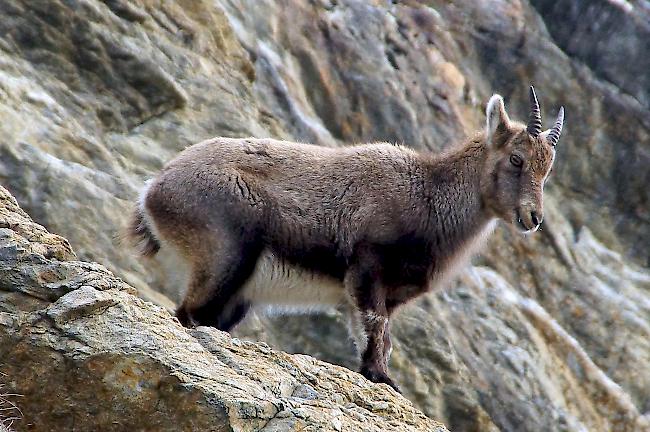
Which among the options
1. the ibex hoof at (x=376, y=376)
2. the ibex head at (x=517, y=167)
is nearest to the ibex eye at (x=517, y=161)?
the ibex head at (x=517, y=167)

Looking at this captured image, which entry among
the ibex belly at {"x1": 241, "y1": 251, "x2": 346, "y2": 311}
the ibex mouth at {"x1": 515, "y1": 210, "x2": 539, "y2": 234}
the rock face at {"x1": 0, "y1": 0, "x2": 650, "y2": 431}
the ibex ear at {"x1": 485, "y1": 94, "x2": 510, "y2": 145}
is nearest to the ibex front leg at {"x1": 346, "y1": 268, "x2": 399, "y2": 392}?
the ibex belly at {"x1": 241, "y1": 251, "x2": 346, "y2": 311}

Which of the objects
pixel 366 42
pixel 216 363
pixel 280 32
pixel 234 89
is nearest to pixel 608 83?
pixel 366 42

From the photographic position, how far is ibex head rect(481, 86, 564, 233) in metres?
9.19

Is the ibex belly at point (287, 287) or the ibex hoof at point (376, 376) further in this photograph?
the ibex belly at point (287, 287)

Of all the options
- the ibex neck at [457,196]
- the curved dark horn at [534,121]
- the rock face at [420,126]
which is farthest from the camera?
the rock face at [420,126]

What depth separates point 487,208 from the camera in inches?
374

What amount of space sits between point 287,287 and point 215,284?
752 millimetres

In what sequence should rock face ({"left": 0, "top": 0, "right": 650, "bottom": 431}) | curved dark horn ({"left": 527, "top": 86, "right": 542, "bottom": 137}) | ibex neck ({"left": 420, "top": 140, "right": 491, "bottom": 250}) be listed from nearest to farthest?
ibex neck ({"left": 420, "top": 140, "right": 491, "bottom": 250})
curved dark horn ({"left": 527, "top": 86, "right": 542, "bottom": 137})
rock face ({"left": 0, "top": 0, "right": 650, "bottom": 431})

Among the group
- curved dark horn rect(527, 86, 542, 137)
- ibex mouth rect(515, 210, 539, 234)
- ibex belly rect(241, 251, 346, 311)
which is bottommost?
ibex belly rect(241, 251, 346, 311)

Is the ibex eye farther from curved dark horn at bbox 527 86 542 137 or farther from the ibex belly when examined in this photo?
the ibex belly

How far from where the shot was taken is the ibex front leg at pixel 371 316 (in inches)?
324

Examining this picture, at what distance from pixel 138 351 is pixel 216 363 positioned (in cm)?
49

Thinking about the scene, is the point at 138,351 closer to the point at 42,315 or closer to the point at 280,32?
the point at 42,315

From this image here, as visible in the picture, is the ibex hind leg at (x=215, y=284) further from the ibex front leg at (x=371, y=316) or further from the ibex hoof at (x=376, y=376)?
the ibex hoof at (x=376, y=376)
